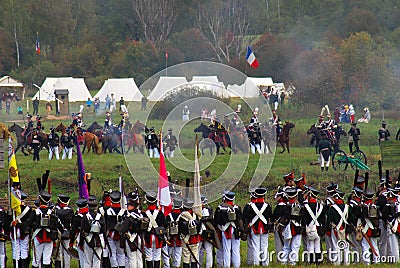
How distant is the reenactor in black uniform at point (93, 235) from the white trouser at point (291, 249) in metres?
3.46

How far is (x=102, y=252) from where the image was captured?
17.7 metres

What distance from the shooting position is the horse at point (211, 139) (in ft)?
120

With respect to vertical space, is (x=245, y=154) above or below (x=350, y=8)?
below

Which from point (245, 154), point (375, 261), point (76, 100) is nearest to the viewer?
point (375, 261)

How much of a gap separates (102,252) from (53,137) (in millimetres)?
20858

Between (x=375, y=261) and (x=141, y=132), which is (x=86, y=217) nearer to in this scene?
(x=375, y=261)

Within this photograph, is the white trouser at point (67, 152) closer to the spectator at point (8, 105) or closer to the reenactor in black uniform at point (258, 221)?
the spectator at point (8, 105)

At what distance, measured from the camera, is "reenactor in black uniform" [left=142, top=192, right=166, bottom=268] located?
17.7 metres

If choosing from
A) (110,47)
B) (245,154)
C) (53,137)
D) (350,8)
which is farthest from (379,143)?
(110,47)

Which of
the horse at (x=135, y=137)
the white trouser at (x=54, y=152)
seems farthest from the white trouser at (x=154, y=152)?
the white trouser at (x=54, y=152)

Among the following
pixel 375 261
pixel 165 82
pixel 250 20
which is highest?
pixel 250 20

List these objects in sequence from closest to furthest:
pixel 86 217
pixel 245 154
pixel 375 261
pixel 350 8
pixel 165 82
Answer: pixel 86 217
pixel 375 261
pixel 245 154
pixel 165 82
pixel 350 8

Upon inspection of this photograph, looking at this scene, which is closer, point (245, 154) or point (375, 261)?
point (375, 261)

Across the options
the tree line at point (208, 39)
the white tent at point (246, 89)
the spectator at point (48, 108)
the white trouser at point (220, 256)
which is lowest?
the white trouser at point (220, 256)
